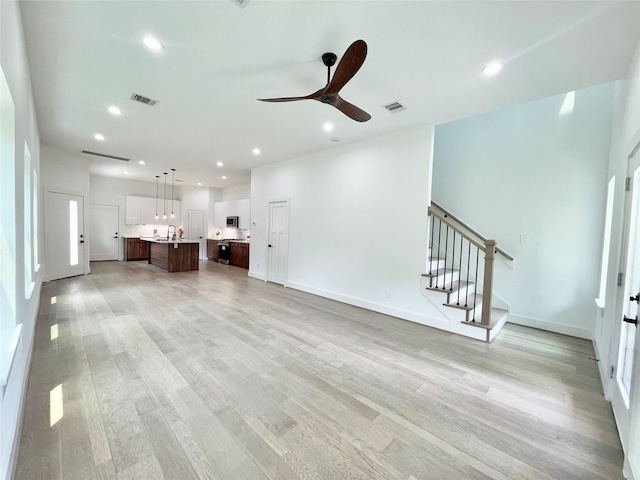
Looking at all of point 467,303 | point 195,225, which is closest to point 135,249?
point 195,225

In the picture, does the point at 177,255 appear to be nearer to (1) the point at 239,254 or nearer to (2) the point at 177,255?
(2) the point at 177,255

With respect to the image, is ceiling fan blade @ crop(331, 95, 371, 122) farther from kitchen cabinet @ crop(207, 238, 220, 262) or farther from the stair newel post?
kitchen cabinet @ crop(207, 238, 220, 262)

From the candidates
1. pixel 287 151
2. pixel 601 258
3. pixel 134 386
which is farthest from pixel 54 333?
pixel 601 258

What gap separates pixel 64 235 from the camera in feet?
20.1

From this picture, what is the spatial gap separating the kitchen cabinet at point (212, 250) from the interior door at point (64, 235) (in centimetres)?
407

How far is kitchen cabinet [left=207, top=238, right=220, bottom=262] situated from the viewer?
10.3 meters

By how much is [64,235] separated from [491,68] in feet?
28.2

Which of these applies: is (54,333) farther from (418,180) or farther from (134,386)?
(418,180)

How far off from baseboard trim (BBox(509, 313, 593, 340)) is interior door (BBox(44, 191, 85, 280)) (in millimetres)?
9297

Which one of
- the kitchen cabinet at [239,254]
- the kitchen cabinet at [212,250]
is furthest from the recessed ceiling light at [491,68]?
the kitchen cabinet at [212,250]

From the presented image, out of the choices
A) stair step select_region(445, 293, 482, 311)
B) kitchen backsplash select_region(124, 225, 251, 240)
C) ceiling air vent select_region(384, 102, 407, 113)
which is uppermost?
ceiling air vent select_region(384, 102, 407, 113)

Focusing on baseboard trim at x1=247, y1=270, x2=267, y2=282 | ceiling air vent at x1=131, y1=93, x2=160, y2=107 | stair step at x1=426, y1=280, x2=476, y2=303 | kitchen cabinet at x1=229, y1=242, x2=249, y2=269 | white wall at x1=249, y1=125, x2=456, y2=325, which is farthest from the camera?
kitchen cabinet at x1=229, y1=242, x2=249, y2=269

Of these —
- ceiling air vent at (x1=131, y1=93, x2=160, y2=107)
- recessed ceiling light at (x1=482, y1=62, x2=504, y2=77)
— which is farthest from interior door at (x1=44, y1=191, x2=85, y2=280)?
recessed ceiling light at (x1=482, y1=62, x2=504, y2=77)

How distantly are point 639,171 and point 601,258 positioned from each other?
2.27 metres
